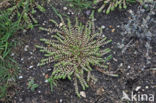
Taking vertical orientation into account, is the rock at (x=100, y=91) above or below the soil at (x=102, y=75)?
below

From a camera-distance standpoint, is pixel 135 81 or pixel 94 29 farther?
pixel 94 29

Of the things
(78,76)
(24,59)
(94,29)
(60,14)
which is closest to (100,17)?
(94,29)

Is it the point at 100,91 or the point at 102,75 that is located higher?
the point at 102,75

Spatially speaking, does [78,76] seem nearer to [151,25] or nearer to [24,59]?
[24,59]

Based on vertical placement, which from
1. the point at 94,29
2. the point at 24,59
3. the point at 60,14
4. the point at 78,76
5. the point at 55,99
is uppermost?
the point at 60,14

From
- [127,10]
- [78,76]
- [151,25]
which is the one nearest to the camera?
[78,76]

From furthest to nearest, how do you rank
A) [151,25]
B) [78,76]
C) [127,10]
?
[127,10]
[151,25]
[78,76]

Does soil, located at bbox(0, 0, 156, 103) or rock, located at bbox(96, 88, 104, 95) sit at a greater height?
soil, located at bbox(0, 0, 156, 103)

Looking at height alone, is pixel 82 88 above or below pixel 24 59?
below
